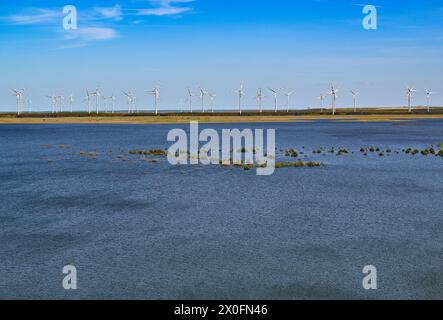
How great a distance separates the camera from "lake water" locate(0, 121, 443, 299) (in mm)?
20500

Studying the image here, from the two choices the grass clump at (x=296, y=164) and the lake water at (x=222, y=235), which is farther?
the grass clump at (x=296, y=164)

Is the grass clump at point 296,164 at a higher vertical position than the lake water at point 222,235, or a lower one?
higher

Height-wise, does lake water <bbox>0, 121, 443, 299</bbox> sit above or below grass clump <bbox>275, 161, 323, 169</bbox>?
below

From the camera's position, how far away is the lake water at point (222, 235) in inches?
807

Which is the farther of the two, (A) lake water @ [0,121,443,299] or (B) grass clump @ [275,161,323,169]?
(B) grass clump @ [275,161,323,169]

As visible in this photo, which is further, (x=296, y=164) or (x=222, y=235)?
(x=296, y=164)

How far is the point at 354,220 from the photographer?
31.4m

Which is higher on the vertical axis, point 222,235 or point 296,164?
point 296,164

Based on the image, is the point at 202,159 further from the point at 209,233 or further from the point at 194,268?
the point at 194,268

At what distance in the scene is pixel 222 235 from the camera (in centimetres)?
2806

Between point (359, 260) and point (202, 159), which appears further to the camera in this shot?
point (202, 159)
